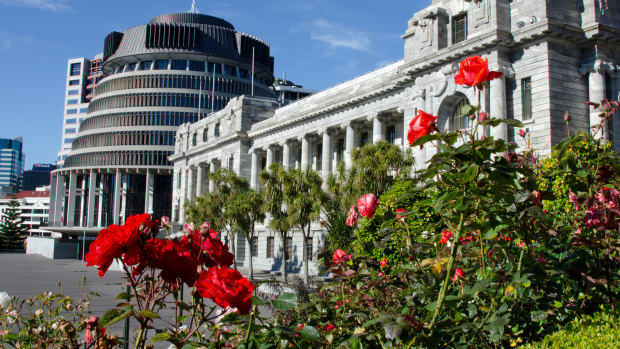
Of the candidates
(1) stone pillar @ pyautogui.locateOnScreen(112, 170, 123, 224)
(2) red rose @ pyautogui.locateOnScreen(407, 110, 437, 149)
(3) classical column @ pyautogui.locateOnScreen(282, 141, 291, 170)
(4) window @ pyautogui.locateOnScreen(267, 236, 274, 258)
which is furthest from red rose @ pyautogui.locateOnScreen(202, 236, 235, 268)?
(1) stone pillar @ pyautogui.locateOnScreen(112, 170, 123, 224)

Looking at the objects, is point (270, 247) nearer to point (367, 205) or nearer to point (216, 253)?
point (367, 205)

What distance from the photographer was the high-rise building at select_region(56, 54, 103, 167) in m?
137

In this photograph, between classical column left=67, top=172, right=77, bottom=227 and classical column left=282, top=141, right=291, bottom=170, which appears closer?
classical column left=282, top=141, right=291, bottom=170

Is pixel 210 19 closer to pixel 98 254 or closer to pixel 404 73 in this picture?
pixel 404 73

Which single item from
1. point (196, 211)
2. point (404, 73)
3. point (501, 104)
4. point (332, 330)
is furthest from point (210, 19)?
point (332, 330)

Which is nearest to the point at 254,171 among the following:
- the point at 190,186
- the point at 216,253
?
the point at 190,186

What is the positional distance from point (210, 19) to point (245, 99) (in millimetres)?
52002

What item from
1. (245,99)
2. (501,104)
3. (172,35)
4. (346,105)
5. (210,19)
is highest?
(210,19)

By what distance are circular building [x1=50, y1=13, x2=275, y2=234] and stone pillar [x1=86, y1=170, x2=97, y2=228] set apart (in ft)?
0.58

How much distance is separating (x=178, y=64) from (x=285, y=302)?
9180 centimetres

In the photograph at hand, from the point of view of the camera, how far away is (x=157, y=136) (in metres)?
89.8

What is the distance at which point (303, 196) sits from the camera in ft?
113

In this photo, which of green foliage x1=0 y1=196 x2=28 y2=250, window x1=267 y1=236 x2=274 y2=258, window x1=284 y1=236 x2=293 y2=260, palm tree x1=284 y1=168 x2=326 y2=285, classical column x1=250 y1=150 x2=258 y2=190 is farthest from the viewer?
green foliage x1=0 y1=196 x2=28 y2=250

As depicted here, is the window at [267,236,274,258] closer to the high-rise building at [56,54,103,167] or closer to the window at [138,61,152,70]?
the window at [138,61,152,70]
